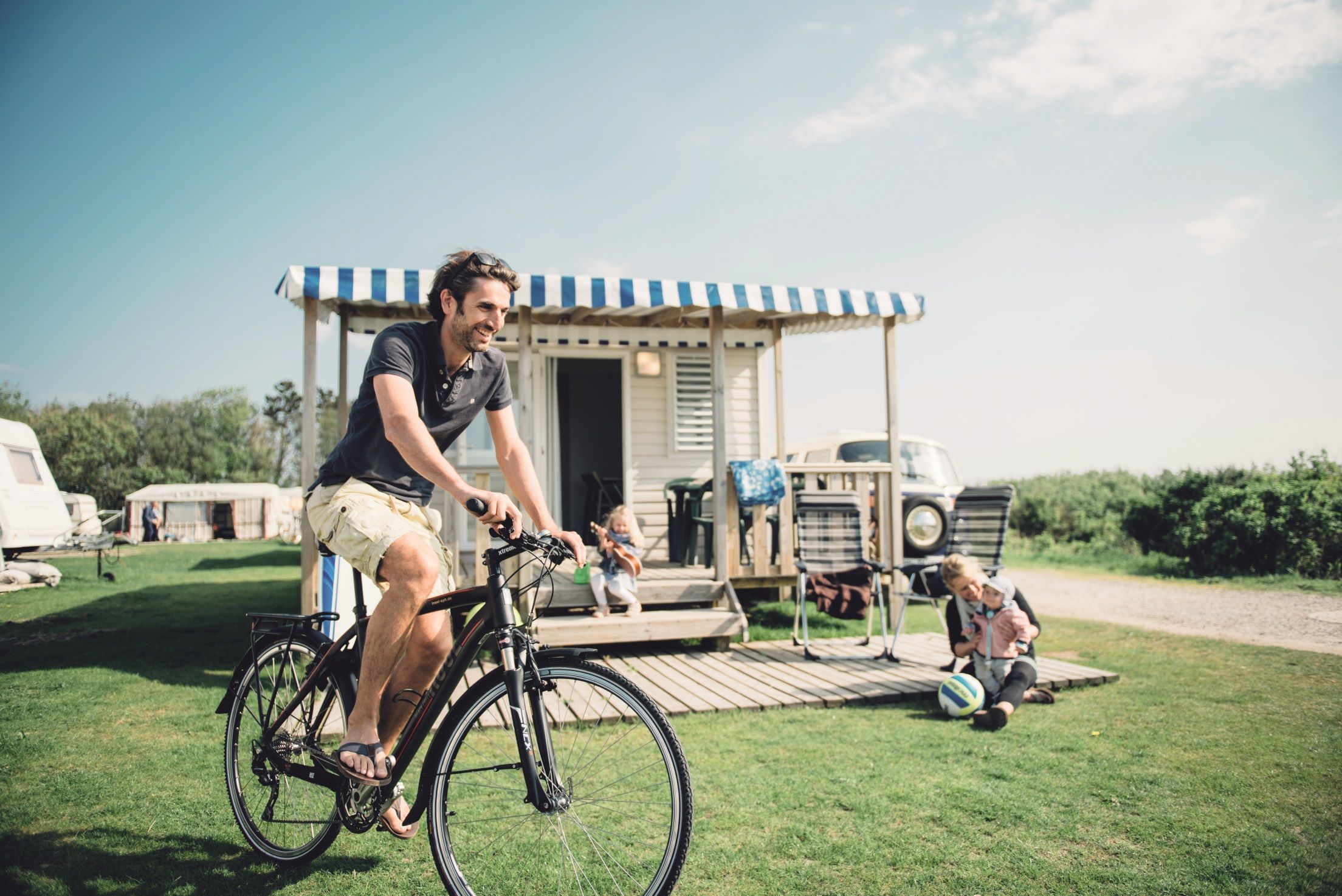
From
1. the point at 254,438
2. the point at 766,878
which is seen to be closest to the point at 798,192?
the point at 766,878

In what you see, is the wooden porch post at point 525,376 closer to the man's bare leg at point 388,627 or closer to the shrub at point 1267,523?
the man's bare leg at point 388,627

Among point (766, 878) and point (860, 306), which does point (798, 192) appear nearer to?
point (860, 306)

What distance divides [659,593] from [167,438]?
107ft

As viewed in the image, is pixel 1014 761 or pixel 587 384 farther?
pixel 587 384

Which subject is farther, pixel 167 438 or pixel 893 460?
pixel 167 438

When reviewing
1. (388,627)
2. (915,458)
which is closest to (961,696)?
(388,627)

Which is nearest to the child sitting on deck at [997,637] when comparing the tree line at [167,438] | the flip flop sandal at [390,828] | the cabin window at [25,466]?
the flip flop sandal at [390,828]

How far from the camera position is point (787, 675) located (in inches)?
208

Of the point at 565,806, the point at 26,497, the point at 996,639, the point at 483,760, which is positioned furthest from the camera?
the point at 26,497

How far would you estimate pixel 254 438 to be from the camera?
39.5 metres

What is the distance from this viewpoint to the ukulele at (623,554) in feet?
20.4

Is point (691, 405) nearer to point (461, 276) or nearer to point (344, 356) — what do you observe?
point (344, 356)

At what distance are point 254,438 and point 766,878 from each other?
43.4 m

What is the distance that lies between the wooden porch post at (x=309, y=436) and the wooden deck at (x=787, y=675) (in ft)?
4.94
